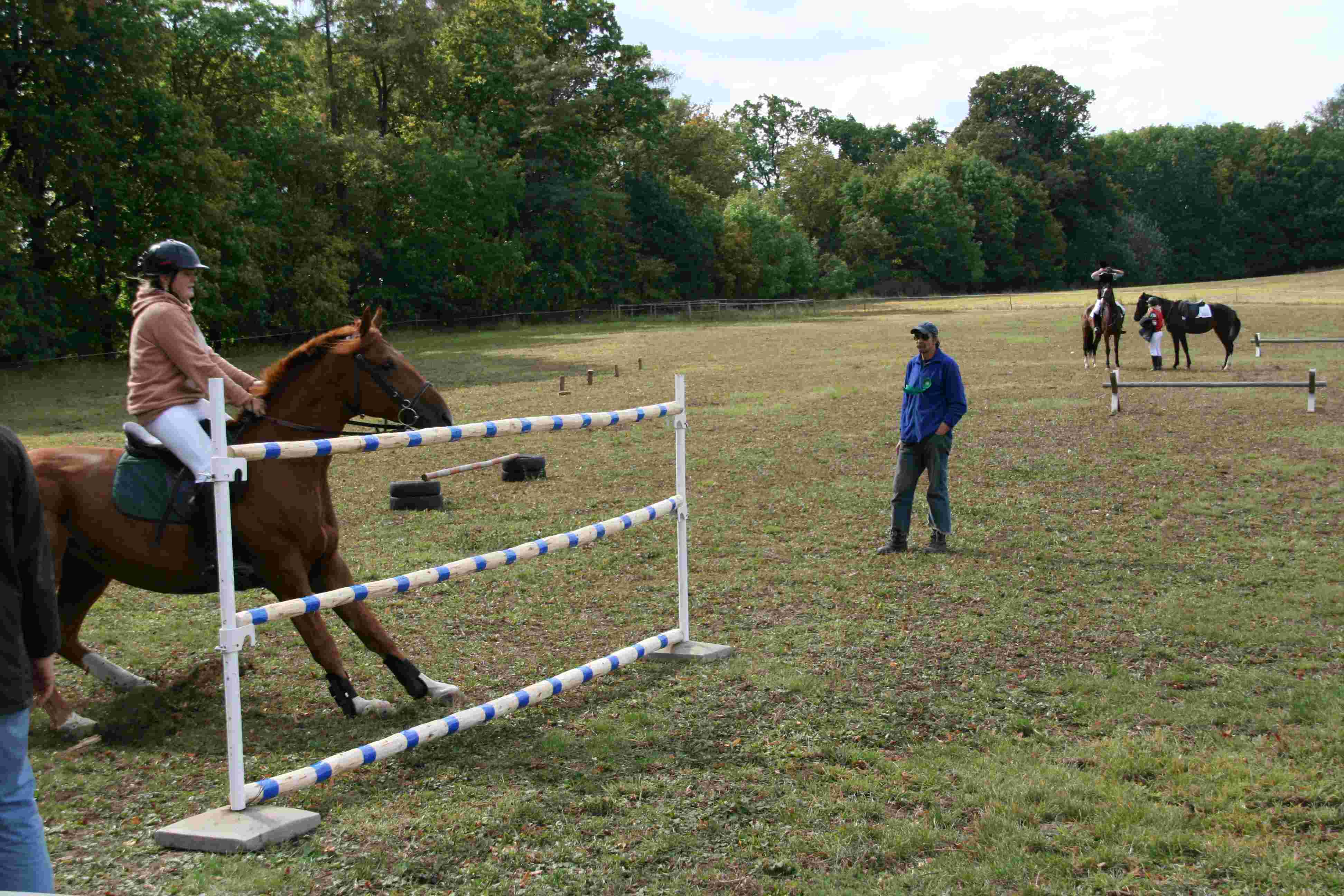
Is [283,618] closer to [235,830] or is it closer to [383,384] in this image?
[235,830]

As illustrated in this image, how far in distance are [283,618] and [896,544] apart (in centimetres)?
649

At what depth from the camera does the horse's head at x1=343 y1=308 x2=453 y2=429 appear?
21.2ft

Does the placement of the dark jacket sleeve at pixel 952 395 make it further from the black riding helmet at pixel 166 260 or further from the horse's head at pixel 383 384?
the black riding helmet at pixel 166 260

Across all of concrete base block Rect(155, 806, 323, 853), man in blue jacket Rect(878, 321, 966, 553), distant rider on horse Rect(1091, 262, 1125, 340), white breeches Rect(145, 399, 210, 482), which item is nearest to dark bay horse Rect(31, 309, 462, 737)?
white breeches Rect(145, 399, 210, 482)

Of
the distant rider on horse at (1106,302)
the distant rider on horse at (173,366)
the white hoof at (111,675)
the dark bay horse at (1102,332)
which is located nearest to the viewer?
the distant rider on horse at (173,366)

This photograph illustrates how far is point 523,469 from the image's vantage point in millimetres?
14602

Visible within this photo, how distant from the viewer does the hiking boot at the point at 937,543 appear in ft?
34.2

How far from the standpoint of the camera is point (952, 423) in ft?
33.4

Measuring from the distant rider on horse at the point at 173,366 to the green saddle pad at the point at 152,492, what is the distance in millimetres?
111

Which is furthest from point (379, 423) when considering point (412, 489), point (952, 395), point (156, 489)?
point (412, 489)

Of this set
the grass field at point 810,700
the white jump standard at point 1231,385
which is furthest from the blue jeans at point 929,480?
the white jump standard at point 1231,385

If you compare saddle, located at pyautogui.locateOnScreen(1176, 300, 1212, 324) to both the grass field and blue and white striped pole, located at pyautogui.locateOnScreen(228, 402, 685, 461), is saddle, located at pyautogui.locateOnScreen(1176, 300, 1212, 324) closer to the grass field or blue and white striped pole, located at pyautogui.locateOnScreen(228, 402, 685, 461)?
the grass field

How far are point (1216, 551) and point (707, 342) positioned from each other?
3337 centimetres

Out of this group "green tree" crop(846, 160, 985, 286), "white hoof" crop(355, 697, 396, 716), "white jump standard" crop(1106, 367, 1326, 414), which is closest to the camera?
"white hoof" crop(355, 697, 396, 716)
